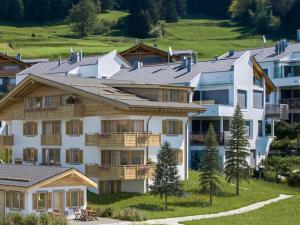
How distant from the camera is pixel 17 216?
149ft

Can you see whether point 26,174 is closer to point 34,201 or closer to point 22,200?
point 22,200

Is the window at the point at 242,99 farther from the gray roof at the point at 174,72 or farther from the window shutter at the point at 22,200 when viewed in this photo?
the window shutter at the point at 22,200

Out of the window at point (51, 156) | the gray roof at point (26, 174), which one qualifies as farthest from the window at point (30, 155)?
the gray roof at point (26, 174)

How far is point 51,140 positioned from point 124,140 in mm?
8842

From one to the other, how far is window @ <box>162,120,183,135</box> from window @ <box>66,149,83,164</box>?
642 cm

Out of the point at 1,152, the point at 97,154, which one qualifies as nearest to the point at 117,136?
the point at 97,154

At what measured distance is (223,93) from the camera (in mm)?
71188

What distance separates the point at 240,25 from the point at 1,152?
12018 centimetres

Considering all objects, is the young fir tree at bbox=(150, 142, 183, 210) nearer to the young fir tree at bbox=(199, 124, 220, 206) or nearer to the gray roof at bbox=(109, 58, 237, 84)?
the young fir tree at bbox=(199, 124, 220, 206)

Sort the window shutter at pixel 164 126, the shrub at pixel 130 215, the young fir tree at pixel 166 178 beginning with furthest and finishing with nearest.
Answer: the window shutter at pixel 164 126 < the young fir tree at pixel 166 178 < the shrub at pixel 130 215

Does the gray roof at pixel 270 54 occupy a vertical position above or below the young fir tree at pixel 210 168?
above

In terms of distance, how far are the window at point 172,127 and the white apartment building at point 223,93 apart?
9.01 m

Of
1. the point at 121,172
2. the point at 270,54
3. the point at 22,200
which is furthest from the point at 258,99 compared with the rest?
the point at 22,200

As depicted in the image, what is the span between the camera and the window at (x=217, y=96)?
71000mm
